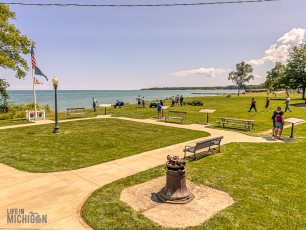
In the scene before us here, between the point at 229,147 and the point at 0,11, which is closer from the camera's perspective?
the point at 229,147

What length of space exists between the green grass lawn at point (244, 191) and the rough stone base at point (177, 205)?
0.64 feet

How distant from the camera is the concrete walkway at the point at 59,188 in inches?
202

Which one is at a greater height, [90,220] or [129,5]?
[129,5]

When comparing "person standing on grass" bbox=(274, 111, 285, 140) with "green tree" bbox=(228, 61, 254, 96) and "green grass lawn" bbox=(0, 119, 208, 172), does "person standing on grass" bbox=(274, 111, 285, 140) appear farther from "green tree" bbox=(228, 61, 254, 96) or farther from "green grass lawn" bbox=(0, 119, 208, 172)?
"green tree" bbox=(228, 61, 254, 96)

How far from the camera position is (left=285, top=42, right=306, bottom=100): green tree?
41.9m

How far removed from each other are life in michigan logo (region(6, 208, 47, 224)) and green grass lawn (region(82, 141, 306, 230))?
0.96 m

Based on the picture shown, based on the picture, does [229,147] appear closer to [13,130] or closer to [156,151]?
[156,151]

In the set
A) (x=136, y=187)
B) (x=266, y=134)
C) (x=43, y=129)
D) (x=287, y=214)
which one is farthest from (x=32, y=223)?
(x=266, y=134)

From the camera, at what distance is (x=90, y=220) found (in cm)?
505

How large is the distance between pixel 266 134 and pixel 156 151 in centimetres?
781

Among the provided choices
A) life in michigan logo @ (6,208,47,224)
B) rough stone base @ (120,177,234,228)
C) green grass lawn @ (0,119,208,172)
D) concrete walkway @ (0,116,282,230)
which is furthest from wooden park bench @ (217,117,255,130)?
life in michigan logo @ (6,208,47,224)

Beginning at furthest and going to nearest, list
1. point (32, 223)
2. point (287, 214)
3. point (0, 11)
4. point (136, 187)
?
point (0, 11)
point (136, 187)
point (287, 214)
point (32, 223)

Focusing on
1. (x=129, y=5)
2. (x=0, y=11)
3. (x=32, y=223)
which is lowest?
(x=32, y=223)

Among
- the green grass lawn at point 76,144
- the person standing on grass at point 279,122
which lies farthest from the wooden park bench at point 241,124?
the green grass lawn at point 76,144
